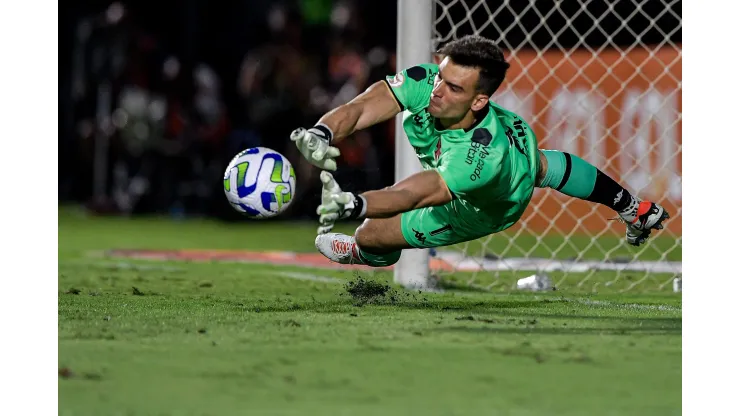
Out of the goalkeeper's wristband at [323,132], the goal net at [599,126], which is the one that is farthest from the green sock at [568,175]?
the goal net at [599,126]

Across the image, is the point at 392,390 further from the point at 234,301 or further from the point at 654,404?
the point at 234,301

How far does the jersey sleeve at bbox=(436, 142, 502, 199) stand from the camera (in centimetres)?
640

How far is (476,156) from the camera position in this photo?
6453 mm

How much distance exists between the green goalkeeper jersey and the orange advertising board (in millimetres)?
4513

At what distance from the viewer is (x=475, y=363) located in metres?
5.41

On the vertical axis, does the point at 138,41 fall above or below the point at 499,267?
above

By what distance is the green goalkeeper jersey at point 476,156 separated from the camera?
21.2 ft

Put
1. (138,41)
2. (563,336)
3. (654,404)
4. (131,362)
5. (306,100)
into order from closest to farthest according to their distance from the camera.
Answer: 1. (654,404)
2. (131,362)
3. (563,336)
4. (306,100)
5. (138,41)

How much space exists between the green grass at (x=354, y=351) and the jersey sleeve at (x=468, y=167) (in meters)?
0.78

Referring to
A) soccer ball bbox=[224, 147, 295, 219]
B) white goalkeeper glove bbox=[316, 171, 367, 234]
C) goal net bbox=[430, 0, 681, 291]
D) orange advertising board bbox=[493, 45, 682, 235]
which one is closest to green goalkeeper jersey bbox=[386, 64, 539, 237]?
white goalkeeper glove bbox=[316, 171, 367, 234]

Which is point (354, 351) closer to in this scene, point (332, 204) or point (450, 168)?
point (332, 204)

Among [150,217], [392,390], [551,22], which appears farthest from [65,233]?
[392,390]

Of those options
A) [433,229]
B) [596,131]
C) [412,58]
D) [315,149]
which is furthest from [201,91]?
[315,149]

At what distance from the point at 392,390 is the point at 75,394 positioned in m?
1.29
